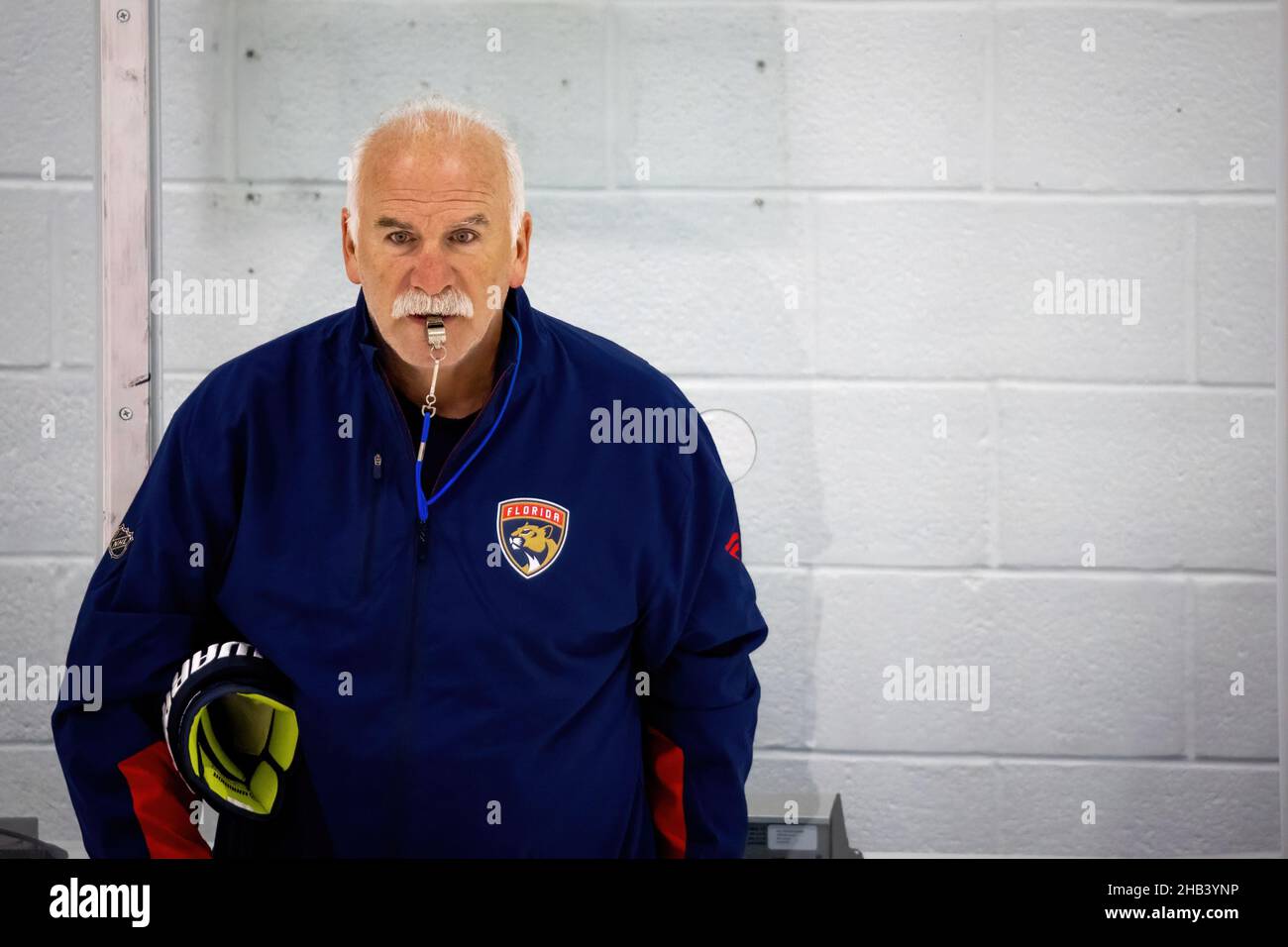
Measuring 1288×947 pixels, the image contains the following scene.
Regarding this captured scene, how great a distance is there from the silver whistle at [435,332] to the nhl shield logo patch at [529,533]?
0.58 ft

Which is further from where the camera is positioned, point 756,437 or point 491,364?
point 756,437

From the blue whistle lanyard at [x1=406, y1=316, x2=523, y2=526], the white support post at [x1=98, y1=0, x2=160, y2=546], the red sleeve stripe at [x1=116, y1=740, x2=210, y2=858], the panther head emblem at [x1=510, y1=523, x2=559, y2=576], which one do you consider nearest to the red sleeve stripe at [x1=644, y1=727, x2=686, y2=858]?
the panther head emblem at [x1=510, y1=523, x2=559, y2=576]

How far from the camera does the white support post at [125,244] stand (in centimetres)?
143

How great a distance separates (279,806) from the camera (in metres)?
1.11

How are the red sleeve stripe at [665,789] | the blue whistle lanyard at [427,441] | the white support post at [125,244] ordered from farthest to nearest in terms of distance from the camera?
the white support post at [125,244] → the red sleeve stripe at [665,789] → the blue whistle lanyard at [427,441]

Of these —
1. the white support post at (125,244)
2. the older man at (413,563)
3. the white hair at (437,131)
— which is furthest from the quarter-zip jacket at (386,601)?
the white support post at (125,244)

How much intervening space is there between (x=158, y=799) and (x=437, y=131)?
28.3 inches

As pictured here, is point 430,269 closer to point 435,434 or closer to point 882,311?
point 435,434

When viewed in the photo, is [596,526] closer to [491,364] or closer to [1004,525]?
[491,364]

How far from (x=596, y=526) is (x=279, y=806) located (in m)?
0.41

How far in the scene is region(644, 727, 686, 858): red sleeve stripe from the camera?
1233mm

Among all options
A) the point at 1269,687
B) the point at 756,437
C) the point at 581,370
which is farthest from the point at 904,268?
the point at 1269,687

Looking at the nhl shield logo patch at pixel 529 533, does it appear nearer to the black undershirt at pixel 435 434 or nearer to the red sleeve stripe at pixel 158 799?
the black undershirt at pixel 435 434

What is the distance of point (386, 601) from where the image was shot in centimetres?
108
